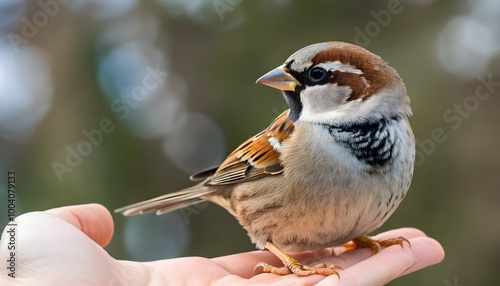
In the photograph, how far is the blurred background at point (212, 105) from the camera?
2.44 meters

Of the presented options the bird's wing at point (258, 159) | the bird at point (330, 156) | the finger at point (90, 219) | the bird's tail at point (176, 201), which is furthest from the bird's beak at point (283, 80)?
the finger at point (90, 219)

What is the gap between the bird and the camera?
1.36 m

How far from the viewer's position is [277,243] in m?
1.53

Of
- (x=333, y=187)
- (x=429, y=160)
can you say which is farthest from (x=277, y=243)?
(x=429, y=160)

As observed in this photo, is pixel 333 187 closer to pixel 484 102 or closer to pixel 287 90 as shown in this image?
pixel 287 90

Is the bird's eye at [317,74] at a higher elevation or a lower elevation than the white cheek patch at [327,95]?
higher

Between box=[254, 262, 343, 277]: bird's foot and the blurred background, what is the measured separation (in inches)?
37.4

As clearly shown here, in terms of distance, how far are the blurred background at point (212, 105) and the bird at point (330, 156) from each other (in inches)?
35.7

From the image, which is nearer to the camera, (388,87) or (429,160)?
(388,87)

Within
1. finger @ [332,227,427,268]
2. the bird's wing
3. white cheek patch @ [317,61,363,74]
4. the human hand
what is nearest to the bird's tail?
the bird's wing

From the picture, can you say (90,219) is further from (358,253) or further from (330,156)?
(358,253)

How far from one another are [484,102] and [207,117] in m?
1.35

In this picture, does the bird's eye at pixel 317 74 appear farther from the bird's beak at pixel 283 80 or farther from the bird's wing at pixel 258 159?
the bird's wing at pixel 258 159

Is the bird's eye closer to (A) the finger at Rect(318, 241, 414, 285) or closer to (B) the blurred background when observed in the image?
(A) the finger at Rect(318, 241, 414, 285)
